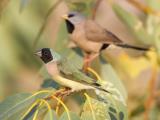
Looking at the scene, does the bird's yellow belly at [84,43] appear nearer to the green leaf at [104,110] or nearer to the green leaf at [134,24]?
the green leaf at [134,24]

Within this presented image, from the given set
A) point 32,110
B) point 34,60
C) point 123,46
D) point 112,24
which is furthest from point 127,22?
point 112,24

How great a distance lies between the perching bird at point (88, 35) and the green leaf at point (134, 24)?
8 cm

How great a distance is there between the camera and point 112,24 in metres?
5.18

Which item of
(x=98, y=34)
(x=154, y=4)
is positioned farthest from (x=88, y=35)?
(x=154, y=4)

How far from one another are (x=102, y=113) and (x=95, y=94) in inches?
7.5

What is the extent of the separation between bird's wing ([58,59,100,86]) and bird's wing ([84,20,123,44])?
98 cm

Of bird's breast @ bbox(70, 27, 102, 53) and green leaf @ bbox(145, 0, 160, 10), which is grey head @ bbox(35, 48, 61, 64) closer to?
bird's breast @ bbox(70, 27, 102, 53)

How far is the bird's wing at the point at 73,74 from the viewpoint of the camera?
2.46 meters

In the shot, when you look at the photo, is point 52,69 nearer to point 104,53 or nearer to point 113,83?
point 113,83

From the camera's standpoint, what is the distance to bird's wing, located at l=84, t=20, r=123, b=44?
3.54 m

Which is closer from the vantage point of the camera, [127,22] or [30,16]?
[127,22]

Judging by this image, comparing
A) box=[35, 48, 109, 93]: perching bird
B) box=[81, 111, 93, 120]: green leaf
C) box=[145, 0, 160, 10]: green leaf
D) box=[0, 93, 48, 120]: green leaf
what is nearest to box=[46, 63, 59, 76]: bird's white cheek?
box=[35, 48, 109, 93]: perching bird

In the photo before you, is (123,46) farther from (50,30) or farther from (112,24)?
(112,24)

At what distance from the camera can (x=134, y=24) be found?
351 cm
